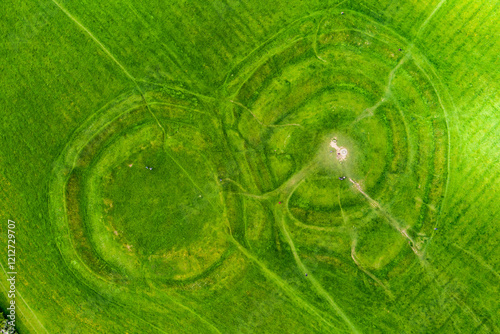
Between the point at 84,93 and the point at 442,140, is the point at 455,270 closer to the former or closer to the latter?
the point at 442,140

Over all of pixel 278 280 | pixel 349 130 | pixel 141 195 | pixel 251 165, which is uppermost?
pixel 349 130

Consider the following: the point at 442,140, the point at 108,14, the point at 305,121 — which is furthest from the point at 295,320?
the point at 108,14

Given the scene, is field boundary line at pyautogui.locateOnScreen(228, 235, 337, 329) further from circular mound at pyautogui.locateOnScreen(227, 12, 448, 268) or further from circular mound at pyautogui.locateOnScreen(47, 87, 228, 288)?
circular mound at pyautogui.locateOnScreen(227, 12, 448, 268)

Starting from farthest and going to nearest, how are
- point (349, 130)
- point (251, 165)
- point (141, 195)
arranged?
Result: point (141, 195)
point (251, 165)
point (349, 130)

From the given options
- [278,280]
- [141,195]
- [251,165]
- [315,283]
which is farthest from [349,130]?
[141,195]

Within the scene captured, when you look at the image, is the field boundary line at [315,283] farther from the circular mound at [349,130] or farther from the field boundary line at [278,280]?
the field boundary line at [278,280]

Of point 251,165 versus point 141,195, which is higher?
point 251,165

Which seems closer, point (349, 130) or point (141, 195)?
point (349, 130)

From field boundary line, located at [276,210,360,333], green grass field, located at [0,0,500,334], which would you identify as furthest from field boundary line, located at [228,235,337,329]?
field boundary line, located at [276,210,360,333]

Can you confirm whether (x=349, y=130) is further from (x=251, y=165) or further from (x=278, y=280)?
(x=278, y=280)
